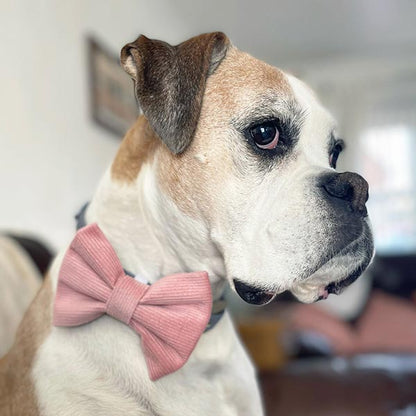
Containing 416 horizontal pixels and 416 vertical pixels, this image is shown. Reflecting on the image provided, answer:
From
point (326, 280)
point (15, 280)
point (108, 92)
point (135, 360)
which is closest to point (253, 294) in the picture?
point (326, 280)

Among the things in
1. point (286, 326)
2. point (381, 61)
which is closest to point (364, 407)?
point (286, 326)

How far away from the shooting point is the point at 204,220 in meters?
0.93

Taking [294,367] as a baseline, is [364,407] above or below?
above

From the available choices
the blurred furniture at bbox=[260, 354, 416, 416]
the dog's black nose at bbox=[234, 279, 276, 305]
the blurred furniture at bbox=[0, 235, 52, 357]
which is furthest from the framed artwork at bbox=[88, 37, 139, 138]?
the dog's black nose at bbox=[234, 279, 276, 305]

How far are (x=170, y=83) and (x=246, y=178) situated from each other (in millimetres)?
205

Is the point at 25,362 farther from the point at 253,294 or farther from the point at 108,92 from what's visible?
the point at 108,92

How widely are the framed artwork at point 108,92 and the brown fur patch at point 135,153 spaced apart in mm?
1968

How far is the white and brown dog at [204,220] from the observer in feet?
2.88

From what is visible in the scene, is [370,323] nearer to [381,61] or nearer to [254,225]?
[381,61]

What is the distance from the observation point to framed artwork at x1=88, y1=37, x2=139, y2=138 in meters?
2.91

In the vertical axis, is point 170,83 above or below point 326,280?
above

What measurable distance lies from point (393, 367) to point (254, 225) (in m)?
2.19

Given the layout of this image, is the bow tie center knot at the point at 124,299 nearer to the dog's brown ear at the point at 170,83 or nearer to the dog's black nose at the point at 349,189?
the dog's brown ear at the point at 170,83

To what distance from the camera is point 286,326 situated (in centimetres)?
335
